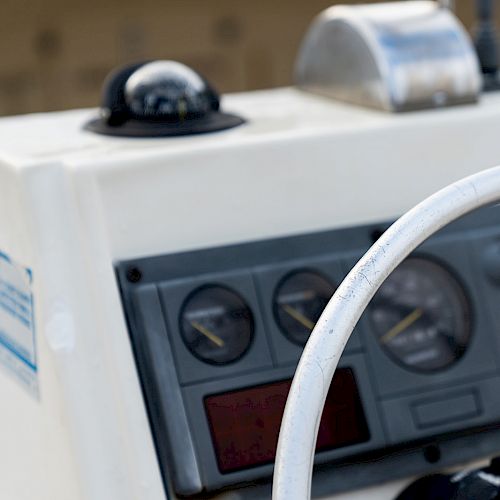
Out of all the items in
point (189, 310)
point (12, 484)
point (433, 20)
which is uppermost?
point (433, 20)

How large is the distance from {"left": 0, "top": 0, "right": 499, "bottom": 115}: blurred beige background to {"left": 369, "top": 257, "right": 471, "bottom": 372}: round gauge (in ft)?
7.54

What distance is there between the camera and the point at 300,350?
0.91 m

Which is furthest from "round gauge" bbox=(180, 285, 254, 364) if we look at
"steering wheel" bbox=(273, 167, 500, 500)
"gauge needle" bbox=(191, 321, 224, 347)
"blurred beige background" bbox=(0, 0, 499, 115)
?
"blurred beige background" bbox=(0, 0, 499, 115)

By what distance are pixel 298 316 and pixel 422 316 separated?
4.2 inches

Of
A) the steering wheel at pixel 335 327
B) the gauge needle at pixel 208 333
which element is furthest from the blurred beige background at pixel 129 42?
the steering wheel at pixel 335 327

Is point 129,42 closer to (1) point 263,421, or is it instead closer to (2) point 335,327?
(1) point 263,421

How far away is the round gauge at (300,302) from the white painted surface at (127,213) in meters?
0.05

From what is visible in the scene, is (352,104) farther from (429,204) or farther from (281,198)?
(429,204)

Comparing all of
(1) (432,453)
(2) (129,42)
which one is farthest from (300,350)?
(2) (129,42)

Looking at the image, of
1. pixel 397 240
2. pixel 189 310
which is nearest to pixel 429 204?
pixel 397 240

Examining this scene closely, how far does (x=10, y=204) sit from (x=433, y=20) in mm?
437

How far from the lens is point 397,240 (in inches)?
26.8

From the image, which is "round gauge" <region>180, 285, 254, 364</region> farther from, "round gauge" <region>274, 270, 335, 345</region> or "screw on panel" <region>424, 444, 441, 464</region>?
"screw on panel" <region>424, 444, 441, 464</region>

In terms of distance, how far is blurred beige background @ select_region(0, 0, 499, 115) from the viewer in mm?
3205
